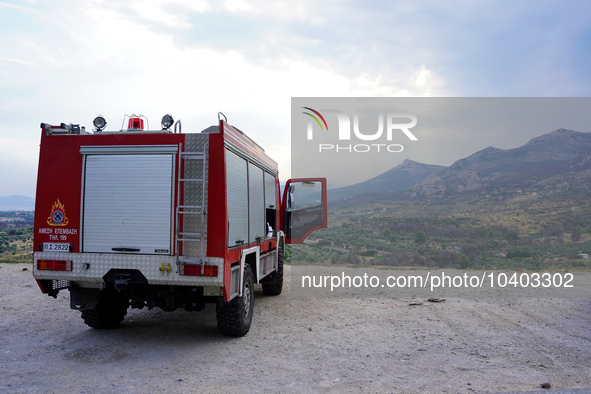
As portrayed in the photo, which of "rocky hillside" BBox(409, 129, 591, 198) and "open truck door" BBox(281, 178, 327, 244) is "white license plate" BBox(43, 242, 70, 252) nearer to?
"open truck door" BBox(281, 178, 327, 244)

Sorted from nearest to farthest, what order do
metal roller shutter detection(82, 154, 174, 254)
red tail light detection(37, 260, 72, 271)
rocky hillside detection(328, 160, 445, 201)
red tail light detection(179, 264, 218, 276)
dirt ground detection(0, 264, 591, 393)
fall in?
dirt ground detection(0, 264, 591, 393) < red tail light detection(179, 264, 218, 276) < metal roller shutter detection(82, 154, 174, 254) < red tail light detection(37, 260, 72, 271) < rocky hillside detection(328, 160, 445, 201)

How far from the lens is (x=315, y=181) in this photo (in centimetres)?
1180

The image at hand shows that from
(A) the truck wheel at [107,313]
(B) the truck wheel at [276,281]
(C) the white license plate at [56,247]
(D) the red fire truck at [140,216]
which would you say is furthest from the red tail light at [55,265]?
(B) the truck wheel at [276,281]

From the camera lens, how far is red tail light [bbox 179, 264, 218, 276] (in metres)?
6.20

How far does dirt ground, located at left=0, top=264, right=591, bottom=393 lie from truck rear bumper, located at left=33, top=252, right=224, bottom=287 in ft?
3.44

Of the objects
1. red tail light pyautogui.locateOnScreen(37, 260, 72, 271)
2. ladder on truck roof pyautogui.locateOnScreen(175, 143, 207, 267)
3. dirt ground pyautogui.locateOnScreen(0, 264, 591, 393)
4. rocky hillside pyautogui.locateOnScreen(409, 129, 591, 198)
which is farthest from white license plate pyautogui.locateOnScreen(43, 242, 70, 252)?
rocky hillside pyautogui.locateOnScreen(409, 129, 591, 198)

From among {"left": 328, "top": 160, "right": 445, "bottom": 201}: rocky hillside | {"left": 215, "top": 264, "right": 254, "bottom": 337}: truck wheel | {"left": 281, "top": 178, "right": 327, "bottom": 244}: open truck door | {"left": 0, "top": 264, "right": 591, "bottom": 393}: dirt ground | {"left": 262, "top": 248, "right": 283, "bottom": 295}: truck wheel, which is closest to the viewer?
{"left": 0, "top": 264, "right": 591, "bottom": 393}: dirt ground

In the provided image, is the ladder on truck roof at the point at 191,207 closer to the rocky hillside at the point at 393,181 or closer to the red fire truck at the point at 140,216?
the red fire truck at the point at 140,216

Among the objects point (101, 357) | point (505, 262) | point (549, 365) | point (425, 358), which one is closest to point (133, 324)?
point (101, 357)

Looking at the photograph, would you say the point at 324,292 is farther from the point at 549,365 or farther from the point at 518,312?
the point at 549,365

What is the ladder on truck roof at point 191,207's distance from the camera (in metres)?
6.23

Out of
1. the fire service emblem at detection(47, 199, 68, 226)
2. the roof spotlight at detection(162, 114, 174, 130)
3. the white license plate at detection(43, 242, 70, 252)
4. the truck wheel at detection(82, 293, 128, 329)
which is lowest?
the truck wheel at detection(82, 293, 128, 329)

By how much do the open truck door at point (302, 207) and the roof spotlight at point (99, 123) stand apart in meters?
5.47

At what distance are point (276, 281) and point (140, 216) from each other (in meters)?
5.40
